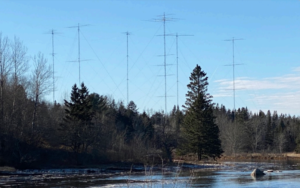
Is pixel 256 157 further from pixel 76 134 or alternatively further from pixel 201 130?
pixel 76 134

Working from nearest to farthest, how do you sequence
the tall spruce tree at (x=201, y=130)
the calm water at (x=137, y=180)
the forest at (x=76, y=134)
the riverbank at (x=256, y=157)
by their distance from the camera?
the calm water at (x=137, y=180)
the forest at (x=76, y=134)
the tall spruce tree at (x=201, y=130)
the riverbank at (x=256, y=157)

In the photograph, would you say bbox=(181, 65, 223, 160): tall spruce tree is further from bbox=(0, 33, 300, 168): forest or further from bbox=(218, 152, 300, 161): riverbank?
bbox=(218, 152, 300, 161): riverbank

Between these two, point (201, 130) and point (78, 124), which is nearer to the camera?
point (78, 124)

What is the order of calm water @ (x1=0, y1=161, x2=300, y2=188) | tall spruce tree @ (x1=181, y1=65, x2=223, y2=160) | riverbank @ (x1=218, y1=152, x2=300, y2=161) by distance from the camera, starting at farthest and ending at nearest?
riverbank @ (x1=218, y1=152, x2=300, y2=161) < tall spruce tree @ (x1=181, y1=65, x2=223, y2=160) < calm water @ (x1=0, y1=161, x2=300, y2=188)

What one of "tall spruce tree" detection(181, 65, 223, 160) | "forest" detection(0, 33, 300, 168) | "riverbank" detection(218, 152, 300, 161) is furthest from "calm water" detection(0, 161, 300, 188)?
"riverbank" detection(218, 152, 300, 161)

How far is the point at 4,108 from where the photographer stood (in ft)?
179

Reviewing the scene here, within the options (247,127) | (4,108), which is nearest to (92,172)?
(4,108)

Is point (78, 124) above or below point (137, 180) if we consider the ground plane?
above

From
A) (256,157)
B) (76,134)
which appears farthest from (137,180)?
(256,157)

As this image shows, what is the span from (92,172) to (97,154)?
8.68 m

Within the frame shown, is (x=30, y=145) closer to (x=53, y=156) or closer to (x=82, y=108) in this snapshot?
(x=53, y=156)

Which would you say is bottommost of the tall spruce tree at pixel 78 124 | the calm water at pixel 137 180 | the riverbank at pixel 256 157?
the riverbank at pixel 256 157

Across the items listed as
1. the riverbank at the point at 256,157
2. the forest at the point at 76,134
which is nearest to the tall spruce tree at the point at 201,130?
the forest at the point at 76,134

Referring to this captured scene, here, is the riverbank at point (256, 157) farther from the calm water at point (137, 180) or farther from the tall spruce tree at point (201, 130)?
the calm water at point (137, 180)
